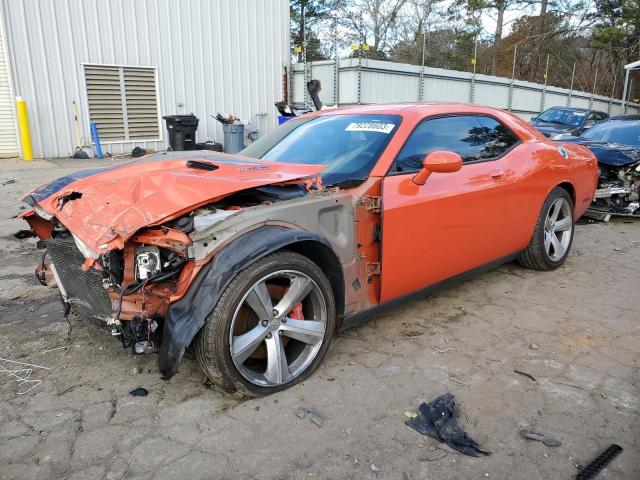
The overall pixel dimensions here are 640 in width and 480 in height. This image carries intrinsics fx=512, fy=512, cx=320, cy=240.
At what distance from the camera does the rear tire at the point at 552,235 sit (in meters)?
4.54

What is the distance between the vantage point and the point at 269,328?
104 inches

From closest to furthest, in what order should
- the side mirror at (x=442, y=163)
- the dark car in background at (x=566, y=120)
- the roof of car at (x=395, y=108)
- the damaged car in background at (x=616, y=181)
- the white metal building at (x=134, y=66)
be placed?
the side mirror at (x=442, y=163), the roof of car at (x=395, y=108), the damaged car in background at (x=616, y=181), the white metal building at (x=134, y=66), the dark car in background at (x=566, y=120)

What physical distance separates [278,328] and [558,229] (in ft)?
10.8

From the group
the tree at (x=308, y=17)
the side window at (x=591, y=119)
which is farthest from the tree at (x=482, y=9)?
the side window at (x=591, y=119)

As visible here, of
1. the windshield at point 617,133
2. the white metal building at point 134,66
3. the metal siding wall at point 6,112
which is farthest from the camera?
the white metal building at point 134,66

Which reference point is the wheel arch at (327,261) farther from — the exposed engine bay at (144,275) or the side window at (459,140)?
the side window at (459,140)

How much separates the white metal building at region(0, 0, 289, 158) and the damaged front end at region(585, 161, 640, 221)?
36.4 feet

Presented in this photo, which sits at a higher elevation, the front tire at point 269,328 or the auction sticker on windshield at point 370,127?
the auction sticker on windshield at point 370,127

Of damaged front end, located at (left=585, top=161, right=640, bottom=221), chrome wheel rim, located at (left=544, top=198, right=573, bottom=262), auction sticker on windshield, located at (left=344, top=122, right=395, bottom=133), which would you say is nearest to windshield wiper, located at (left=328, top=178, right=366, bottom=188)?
auction sticker on windshield, located at (left=344, top=122, right=395, bottom=133)

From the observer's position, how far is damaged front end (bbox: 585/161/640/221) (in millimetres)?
6926

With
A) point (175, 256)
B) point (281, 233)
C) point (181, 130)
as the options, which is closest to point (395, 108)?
point (281, 233)

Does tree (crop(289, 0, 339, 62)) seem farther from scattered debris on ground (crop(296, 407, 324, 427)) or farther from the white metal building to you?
scattered debris on ground (crop(296, 407, 324, 427))

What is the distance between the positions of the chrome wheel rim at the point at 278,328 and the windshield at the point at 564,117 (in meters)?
13.0

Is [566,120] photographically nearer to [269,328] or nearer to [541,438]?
[541,438]
